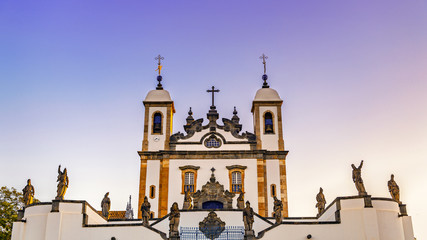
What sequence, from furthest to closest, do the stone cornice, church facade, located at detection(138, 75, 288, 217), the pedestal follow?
1. the stone cornice
2. church facade, located at detection(138, 75, 288, 217)
3. the pedestal

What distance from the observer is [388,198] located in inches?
1070

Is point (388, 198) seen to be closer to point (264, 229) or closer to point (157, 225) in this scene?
point (264, 229)

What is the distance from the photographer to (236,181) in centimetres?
3653

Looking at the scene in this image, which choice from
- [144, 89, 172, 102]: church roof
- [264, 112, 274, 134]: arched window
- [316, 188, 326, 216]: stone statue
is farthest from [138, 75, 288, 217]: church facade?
[316, 188, 326, 216]: stone statue

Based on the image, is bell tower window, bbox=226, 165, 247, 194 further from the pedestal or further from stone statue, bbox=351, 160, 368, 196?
the pedestal

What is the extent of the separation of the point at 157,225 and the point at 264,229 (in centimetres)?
557

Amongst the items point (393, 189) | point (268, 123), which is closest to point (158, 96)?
point (268, 123)

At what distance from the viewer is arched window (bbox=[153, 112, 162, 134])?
39.2 m

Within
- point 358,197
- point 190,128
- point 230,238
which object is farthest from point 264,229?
point 190,128

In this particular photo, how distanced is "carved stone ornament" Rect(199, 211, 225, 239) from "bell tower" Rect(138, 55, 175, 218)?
8306mm

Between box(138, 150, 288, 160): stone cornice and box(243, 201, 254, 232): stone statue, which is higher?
box(138, 150, 288, 160): stone cornice

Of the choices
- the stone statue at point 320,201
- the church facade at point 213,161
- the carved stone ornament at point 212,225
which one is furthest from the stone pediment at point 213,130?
the carved stone ornament at point 212,225

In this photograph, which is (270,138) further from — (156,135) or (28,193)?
(28,193)

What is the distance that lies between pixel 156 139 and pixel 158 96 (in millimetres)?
3654
